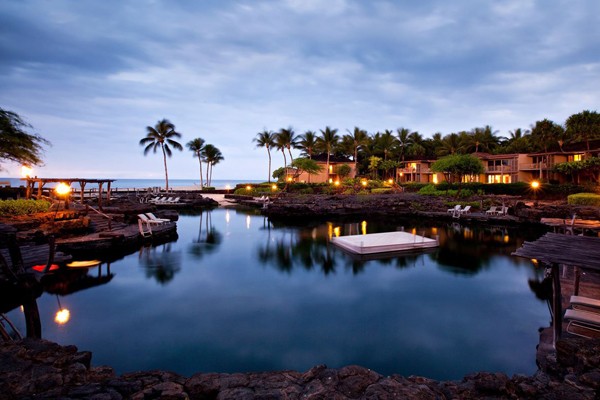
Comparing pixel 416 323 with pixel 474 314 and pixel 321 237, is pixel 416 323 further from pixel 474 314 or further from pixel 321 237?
pixel 321 237

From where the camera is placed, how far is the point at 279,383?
507 cm

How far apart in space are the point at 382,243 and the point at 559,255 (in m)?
11.8

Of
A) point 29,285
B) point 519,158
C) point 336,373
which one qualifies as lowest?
point 336,373

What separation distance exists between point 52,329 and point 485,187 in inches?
1978

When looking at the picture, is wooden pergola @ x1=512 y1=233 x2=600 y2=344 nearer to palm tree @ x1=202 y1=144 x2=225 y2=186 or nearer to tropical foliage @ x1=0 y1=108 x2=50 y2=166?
tropical foliage @ x1=0 y1=108 x2=50 y2=166

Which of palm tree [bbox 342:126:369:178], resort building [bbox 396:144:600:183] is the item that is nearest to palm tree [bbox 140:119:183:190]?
palm tree [bbox 342:126:369:178]

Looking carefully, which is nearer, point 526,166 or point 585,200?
point 585,200

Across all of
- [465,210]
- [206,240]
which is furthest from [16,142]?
[465,210]

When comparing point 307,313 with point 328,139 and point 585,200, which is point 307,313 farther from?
point 328,139

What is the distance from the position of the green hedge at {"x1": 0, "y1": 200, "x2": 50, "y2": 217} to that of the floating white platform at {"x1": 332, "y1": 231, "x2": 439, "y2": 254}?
17215mm

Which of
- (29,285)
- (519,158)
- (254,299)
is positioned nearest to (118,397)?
(29,285)

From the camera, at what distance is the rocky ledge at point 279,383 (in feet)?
14.7

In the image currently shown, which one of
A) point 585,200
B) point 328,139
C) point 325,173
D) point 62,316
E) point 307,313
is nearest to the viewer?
point 62,316

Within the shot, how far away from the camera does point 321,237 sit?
77.6ft
